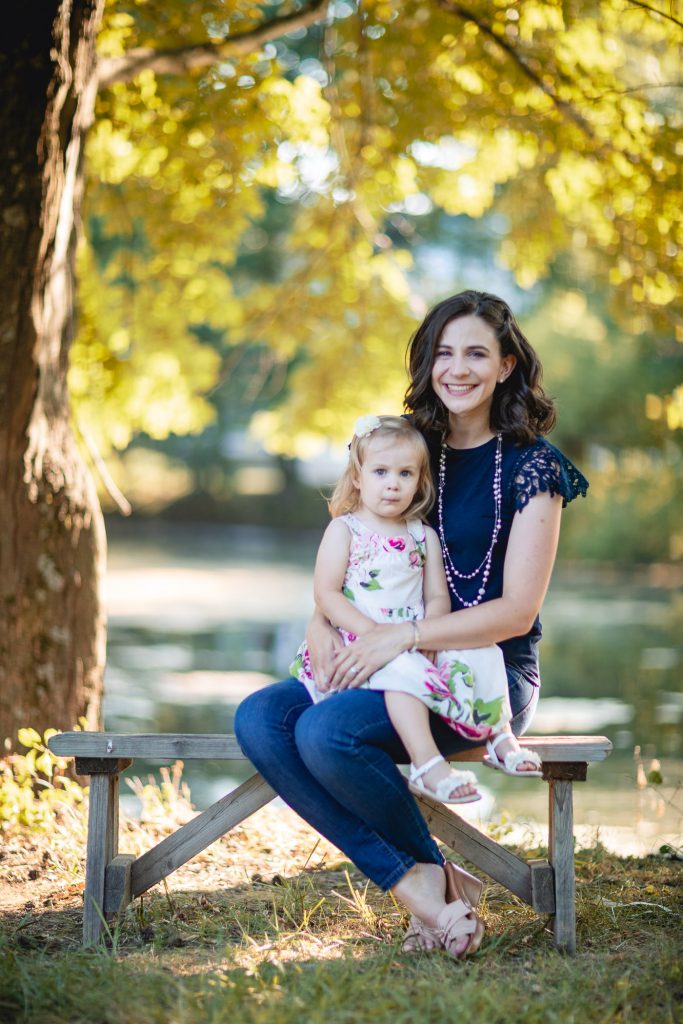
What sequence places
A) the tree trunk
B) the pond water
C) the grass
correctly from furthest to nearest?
1. the pond water
2. the tree trunk
3. the grass

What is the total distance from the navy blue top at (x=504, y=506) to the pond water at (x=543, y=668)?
4.42 feet

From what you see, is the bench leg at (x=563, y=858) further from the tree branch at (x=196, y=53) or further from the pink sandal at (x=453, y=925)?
the tree branch at (x=196, y=53)

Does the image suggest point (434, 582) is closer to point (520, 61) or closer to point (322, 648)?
point (322, 648)

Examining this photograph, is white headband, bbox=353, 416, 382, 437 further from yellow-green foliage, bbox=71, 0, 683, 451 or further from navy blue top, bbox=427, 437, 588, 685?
yellow-green foliage, bbox=71, 0, 683, 451

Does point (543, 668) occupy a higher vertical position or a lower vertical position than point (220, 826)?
lower

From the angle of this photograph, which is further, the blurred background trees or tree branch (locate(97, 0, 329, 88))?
the blurred background trees

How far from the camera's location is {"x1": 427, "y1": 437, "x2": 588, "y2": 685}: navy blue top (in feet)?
10.4

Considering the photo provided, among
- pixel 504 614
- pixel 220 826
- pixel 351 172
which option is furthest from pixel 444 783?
pixel 351 172

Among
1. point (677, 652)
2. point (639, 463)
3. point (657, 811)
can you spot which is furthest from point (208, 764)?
point (639, 463)

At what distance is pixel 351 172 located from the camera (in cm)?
693

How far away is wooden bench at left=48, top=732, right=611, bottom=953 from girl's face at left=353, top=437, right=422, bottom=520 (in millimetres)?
704

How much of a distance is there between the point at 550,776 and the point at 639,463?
52.9 feet

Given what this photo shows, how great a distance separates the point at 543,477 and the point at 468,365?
41cm

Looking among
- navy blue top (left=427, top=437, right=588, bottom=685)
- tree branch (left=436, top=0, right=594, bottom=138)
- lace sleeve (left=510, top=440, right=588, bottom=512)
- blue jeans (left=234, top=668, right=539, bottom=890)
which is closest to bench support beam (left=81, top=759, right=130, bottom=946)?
blue jeans (left=234, top=668, right=539, bottom=890)
